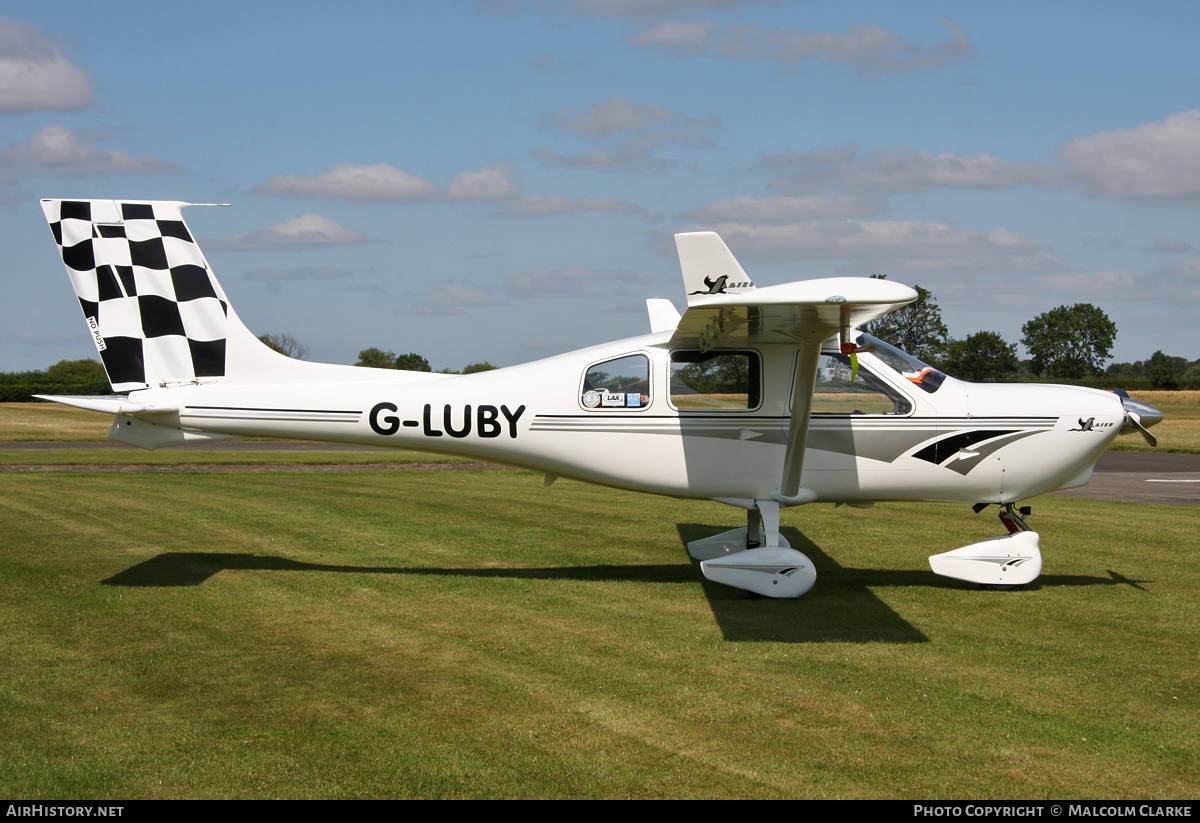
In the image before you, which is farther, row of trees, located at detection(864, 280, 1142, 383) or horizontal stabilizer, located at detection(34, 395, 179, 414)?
row of trees, located at detection(864, 280, 1142, 383)

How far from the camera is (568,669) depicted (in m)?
6.04

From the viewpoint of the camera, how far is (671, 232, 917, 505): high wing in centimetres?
608

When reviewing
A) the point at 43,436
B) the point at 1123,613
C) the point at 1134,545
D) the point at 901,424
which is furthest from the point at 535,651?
the point at 43,436

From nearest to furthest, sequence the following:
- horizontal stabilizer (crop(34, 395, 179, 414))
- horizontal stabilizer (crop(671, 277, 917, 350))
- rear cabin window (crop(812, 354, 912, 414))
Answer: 1. horizontal stabilizer (crop(671, 277, 917, 350))
2. horizontal stabilizer (crop(34, 395, 179, 414))
3. rear cabin window (crop(812, 354, 912, 414))

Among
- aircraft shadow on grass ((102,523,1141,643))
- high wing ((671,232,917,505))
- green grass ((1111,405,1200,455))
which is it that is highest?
high wing ((671,232,917,505))

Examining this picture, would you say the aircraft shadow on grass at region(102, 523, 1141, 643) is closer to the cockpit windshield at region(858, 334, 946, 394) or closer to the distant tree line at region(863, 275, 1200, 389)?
the cockpit windshield at region(858, 334, 946, 394)

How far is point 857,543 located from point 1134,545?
10.5 ft

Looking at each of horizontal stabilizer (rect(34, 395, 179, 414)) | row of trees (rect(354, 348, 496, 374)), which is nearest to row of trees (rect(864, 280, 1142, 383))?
row of trees (rect(354, 348, 496, 374))

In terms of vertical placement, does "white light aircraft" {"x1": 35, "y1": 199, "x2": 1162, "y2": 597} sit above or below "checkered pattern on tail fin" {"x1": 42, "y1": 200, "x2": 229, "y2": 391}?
below

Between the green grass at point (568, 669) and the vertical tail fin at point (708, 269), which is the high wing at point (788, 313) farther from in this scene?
the green grass at point (568, 669)

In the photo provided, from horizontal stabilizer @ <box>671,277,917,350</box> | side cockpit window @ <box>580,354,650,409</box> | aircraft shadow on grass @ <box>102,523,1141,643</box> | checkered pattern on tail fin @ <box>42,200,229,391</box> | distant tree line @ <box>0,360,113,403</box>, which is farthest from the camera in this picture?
distant tree line @ <box>0,360,113,403</box>

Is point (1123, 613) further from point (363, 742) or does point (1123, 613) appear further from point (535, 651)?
point (363, 742)

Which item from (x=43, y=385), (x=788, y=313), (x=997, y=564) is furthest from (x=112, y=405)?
(x=43, y=385)

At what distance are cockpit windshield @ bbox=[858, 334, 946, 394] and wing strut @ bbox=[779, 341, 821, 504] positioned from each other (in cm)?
83
